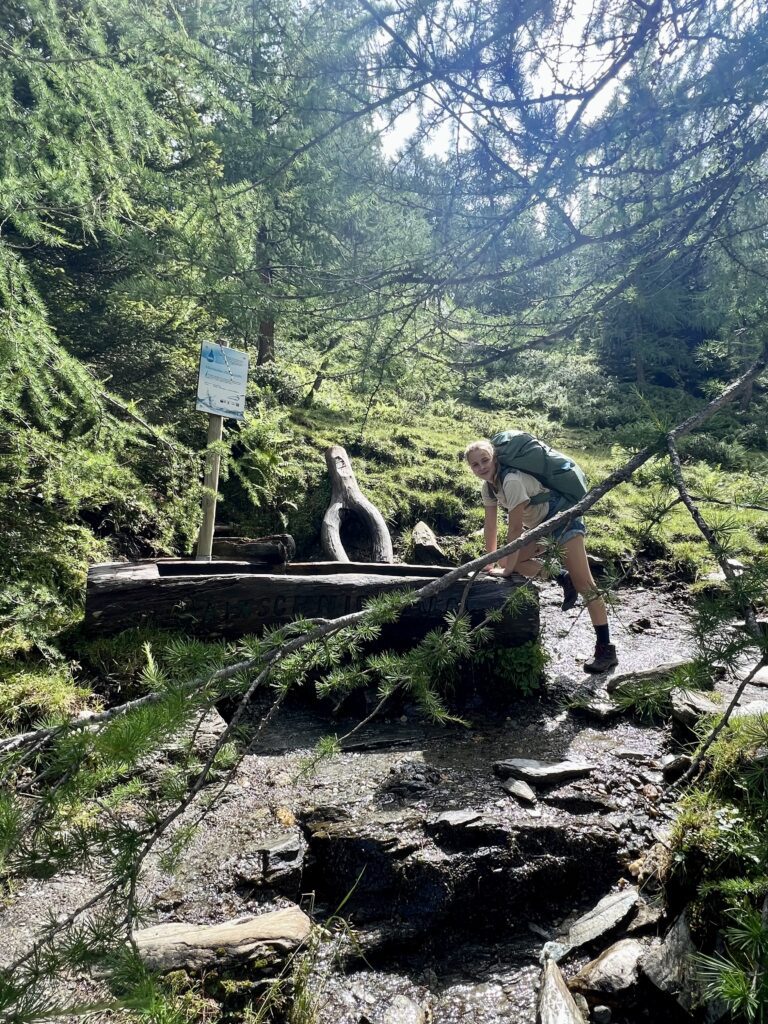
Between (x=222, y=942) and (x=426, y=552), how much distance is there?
6509mm

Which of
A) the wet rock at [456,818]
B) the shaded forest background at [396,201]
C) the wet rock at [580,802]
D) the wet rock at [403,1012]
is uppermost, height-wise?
the shaded forest background at [396,201]

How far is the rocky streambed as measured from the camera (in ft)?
9.47

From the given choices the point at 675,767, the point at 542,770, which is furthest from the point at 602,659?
the point at 542,770

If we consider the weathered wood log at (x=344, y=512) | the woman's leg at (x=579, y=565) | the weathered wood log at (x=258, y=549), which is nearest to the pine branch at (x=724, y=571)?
the woman's leg at (x=579, y=565)

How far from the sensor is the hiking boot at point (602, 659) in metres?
6.37

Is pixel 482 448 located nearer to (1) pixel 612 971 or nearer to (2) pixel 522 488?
(2) pixel 522 488

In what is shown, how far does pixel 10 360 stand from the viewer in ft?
13.2

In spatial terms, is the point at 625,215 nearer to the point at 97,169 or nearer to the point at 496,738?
the point at 496,738

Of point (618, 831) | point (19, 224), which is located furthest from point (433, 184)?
point (618, 831)

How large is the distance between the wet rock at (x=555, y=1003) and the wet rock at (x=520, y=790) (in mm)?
1183

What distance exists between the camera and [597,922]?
3.27 metres

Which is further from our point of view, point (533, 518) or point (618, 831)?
point (533, 518)

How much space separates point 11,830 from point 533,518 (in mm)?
5036

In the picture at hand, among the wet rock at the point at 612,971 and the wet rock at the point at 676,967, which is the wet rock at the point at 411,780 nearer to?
the wet rock at the point at 612,971
